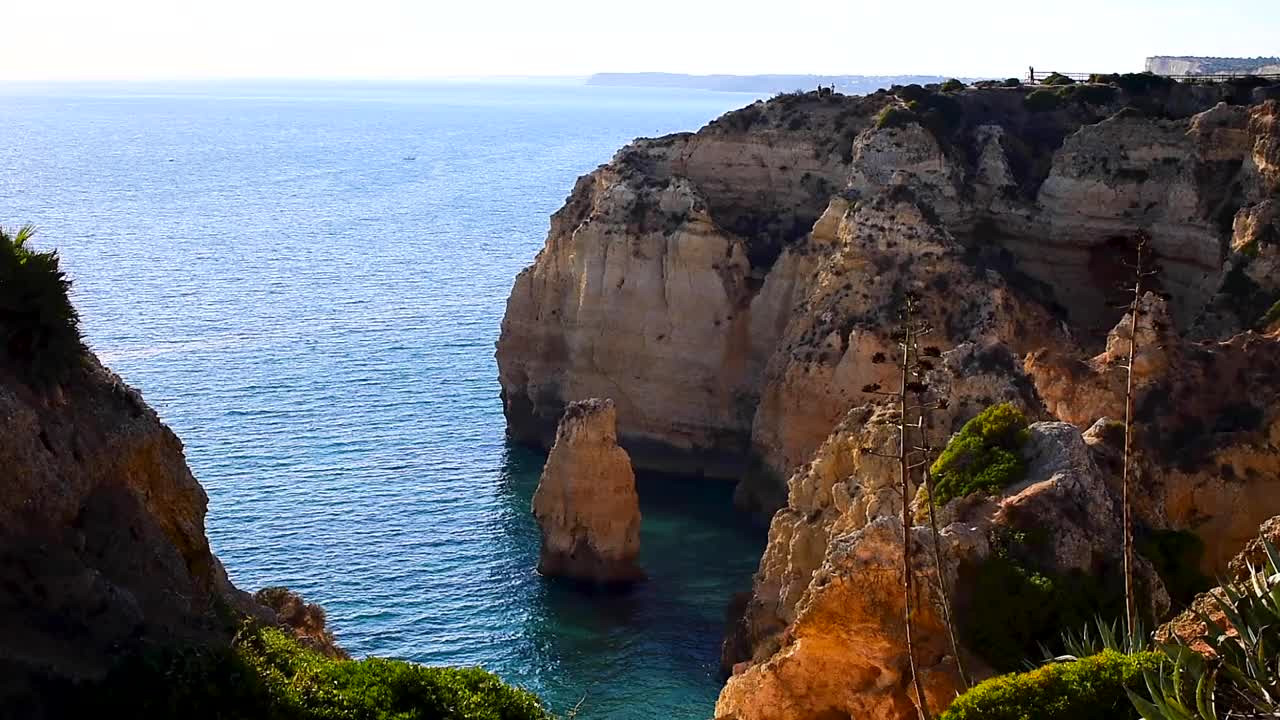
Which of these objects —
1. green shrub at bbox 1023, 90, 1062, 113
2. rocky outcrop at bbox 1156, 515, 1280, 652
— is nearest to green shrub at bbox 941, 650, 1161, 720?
rocky outcrop at bbox 1156, 515, 1280, 652

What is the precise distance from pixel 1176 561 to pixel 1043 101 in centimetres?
4618

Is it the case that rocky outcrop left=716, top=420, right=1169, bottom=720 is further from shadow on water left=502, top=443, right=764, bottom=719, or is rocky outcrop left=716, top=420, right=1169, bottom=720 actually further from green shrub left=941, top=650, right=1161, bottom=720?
shadow on water left=502, top=443, right=764, bottom=719

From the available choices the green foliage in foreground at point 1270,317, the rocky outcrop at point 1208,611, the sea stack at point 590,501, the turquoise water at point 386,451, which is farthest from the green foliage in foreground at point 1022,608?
the green foliage in foreground at point 1270,317

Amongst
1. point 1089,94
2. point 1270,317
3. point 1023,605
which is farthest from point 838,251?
point 1023,605

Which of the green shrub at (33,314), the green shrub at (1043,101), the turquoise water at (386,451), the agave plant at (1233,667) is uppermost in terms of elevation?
the green shrub at (1043,101)

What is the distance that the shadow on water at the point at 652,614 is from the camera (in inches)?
1939

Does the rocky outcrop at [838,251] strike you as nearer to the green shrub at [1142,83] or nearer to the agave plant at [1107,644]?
the green shrub at [1142,83]

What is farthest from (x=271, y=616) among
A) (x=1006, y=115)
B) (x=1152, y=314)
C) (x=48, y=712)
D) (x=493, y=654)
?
(x=1006, y=115)

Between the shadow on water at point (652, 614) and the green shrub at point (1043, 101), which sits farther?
the green shrub at point (1043, 101)

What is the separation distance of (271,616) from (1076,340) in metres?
42.4

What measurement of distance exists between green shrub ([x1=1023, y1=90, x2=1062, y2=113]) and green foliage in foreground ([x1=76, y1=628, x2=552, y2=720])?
200 feet

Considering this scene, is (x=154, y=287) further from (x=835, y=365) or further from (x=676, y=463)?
(x=835, y=365)

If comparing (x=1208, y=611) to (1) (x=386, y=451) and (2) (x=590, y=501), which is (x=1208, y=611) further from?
(1) (x=386, y=451)

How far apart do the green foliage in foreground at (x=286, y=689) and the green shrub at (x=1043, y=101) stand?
200ft
